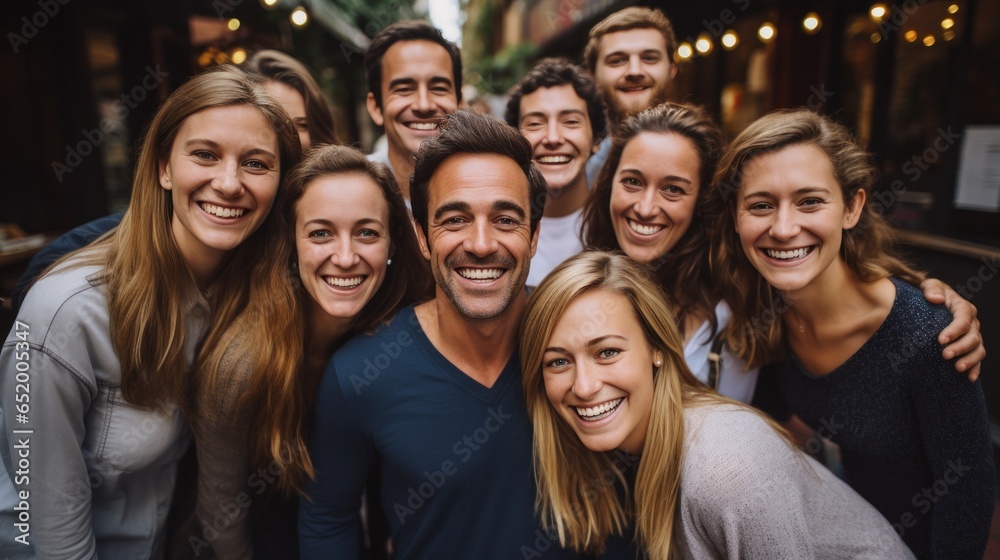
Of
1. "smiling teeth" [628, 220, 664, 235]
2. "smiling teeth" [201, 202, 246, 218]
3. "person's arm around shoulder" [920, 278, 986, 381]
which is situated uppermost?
"smiling teeth" [201, 202, 246, 218]

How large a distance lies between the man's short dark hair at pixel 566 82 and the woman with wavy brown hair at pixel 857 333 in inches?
47.2

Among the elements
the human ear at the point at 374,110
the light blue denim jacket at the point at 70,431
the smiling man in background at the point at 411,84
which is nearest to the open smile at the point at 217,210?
the light blue denim jacket at the point at 70,431

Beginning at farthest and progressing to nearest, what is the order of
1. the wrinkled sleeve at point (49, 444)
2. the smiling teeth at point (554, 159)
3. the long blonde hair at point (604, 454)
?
the smiling teeth at point (554, 159)
the long blonde hair at point (604, 454)
the wrinkled sleeve at point (49, 444)

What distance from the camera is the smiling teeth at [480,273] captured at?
2133 mm

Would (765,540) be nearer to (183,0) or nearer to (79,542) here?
(79,542)

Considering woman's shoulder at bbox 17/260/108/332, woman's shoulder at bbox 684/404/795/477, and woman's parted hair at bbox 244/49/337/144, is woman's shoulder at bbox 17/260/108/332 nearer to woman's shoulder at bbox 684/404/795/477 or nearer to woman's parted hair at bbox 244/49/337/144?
woman's parted hair at bbox 244/49/337/144

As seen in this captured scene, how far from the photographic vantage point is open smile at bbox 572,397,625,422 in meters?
2.09

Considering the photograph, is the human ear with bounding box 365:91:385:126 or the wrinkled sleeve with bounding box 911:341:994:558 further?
the human ear with bounding box 365:91:385:126

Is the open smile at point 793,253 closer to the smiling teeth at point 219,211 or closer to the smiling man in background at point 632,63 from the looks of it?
the smiling man in background at point 632,63

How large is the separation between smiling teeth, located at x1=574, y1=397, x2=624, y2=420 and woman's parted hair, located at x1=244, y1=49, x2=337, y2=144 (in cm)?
231

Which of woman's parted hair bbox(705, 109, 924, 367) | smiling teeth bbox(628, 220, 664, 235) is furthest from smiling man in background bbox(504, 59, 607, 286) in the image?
woman's parted hair bbox(705, 109, 924, 367)

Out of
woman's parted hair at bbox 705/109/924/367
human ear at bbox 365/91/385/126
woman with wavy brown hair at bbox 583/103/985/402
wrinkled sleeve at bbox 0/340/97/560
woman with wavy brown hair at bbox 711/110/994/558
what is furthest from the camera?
human ear at bbox 365/91/385/126

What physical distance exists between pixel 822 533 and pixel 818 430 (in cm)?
71

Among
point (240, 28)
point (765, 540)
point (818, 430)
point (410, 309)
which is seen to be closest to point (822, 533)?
point (765, 540)
